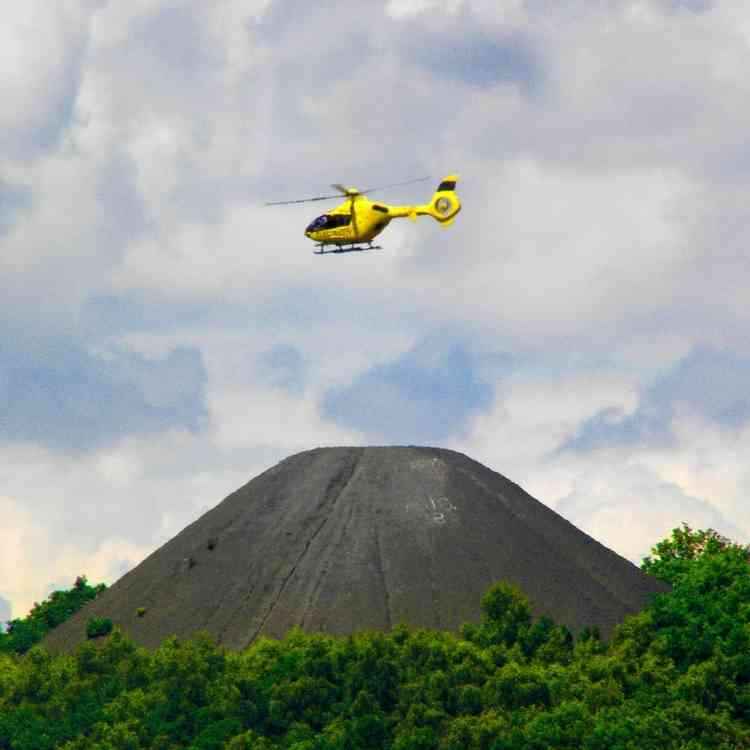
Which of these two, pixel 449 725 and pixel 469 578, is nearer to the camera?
pixel 449 725

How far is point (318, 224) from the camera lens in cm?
12838

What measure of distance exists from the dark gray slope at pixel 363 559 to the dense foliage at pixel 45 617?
699 centimetres

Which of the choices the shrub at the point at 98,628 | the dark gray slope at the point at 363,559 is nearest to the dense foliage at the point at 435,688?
the dark gray slope at the point at 363,559

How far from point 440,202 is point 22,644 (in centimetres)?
A: 5169

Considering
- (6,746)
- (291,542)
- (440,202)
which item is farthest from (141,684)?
(440,202)

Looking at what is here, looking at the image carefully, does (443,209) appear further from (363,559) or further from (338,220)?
(363,559)

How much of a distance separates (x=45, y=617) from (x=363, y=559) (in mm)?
38430

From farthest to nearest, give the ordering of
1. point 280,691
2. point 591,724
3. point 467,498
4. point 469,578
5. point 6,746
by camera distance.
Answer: point 467,498 → point 469,578 → point 6,746 → point 280,691 → point 591,724

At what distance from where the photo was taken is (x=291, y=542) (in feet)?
442

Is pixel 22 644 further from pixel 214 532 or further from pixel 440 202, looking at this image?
pixel 440 202

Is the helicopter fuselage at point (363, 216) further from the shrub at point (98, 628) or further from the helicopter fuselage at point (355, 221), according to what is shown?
the shrub at point (98, 628)

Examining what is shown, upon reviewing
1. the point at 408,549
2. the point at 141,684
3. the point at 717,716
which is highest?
the point at 408,549

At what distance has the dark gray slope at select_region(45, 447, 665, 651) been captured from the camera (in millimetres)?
124750

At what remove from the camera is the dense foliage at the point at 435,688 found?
98.2 m
